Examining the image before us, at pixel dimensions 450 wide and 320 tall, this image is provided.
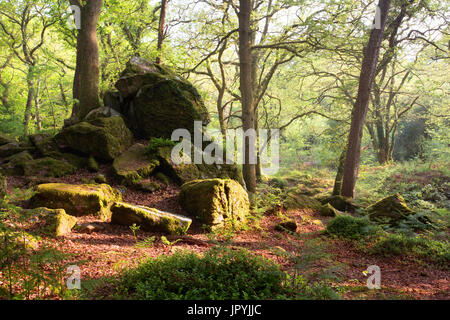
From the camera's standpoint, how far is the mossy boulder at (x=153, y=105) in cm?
946

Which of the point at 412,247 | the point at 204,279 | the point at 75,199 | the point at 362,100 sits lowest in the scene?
the point at 412,247

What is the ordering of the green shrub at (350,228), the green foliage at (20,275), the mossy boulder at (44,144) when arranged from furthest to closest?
the mossy boulder at (44,144) → the green shrub at (350,228) → the green foliage at (20,275)

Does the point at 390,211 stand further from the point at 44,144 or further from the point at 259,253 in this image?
the point at 44,144

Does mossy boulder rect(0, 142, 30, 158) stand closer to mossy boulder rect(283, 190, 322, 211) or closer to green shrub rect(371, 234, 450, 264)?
mossy boulder rect(283, 190, 322, 211)

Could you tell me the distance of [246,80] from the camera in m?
10.3

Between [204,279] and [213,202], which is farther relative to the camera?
[213,202]

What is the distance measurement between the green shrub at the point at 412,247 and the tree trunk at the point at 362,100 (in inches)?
198

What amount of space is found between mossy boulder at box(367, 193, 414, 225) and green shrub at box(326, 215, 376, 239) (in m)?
0.71

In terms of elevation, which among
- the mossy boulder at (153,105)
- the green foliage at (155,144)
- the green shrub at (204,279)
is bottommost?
the green shrub at (204,279)

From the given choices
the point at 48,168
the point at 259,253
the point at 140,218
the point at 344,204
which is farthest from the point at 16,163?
the point at 344,204

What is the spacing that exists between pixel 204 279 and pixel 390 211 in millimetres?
6775

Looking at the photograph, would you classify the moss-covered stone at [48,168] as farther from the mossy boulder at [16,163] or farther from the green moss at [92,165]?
the green moss at [92,165]

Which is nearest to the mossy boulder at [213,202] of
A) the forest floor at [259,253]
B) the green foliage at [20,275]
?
the forest floor at [259,253]

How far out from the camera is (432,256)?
559 cm
